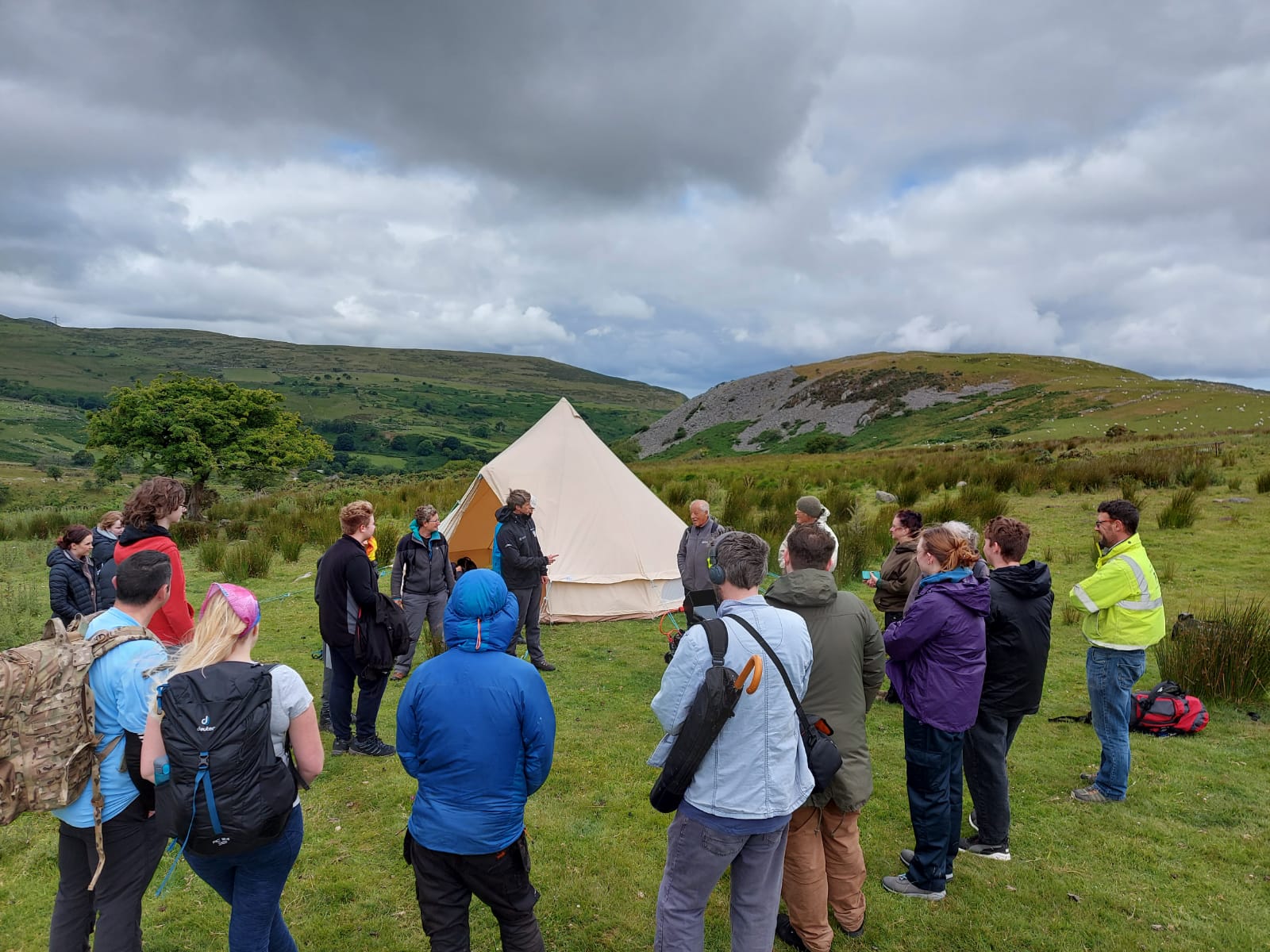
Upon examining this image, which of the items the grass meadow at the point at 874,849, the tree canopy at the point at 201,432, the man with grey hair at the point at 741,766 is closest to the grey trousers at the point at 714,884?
the man with grey hair at the point at 741,766

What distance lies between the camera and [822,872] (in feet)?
10.8

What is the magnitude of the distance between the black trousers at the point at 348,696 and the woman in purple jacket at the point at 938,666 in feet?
12.4

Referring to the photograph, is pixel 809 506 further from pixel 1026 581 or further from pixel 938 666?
pixel 938 666

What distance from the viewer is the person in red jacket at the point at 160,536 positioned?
4109 mm

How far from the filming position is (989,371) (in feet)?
226

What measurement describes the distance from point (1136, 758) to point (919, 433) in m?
46.6

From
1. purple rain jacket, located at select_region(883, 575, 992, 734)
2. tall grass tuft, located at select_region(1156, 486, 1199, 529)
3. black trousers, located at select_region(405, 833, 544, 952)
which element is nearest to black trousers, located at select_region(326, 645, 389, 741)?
black trousers, located at select_region(405, 833, 544, 952)

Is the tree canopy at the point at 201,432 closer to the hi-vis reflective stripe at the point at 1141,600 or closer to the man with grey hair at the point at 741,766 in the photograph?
the man with grey hair at the point at 741,766

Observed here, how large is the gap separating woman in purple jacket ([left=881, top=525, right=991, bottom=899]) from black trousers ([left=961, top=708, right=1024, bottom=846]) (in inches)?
14.8

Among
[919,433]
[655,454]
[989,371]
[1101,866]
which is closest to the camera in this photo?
[1101,866]

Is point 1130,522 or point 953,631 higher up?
point 1130,522

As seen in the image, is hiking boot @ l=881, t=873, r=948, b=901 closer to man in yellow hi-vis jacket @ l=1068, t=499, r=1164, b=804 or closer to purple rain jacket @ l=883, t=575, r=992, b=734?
purple rain jacket @ l=883, t=575, r=992, b=734

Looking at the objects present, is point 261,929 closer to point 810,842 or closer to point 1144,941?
point 810,842

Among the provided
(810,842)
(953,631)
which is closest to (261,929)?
(810,842)
